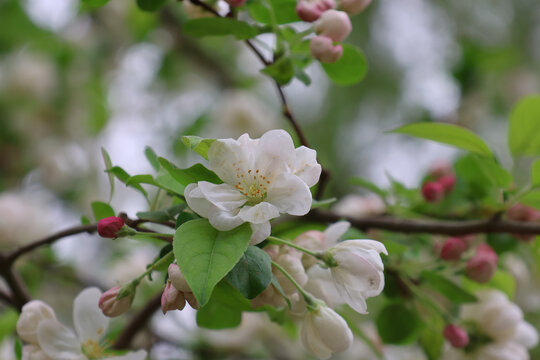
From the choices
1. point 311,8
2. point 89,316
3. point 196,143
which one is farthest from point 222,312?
point 311,8

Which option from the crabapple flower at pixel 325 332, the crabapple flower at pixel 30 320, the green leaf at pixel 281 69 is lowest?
the crabapple flower at pixel 30 320

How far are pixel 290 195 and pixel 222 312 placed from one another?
228 millimetres

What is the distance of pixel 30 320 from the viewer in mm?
514

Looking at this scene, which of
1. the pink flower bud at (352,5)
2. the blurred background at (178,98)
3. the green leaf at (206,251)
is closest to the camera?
the green leaf at (206,251)

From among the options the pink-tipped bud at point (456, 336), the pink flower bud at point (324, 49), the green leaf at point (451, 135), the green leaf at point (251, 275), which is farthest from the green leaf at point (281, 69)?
the pink-tipped bud at point (456, 336)

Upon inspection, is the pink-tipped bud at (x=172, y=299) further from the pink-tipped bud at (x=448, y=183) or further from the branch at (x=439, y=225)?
the pink-tipped bud at (x=448, y=183)

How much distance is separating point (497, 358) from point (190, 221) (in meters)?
0.45

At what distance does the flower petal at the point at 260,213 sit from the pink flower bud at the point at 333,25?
0.24m

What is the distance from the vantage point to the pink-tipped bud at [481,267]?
2.06ft

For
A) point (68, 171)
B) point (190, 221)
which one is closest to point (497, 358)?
point (190, 221)

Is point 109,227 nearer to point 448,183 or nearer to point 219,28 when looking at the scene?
point 219,28

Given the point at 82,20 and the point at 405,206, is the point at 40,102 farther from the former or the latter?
the point at 405,206

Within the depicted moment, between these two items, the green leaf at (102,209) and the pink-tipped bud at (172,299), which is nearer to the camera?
the pink-tipped bud at (172,299)

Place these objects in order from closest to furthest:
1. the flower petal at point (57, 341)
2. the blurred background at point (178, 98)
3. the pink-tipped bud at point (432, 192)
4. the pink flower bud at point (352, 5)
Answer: the flower petal at point (57, 341), the pink flower bud at point (352, 5), the pink-tipped bud at point (432, 192), the blurred background at point (178, 98)
